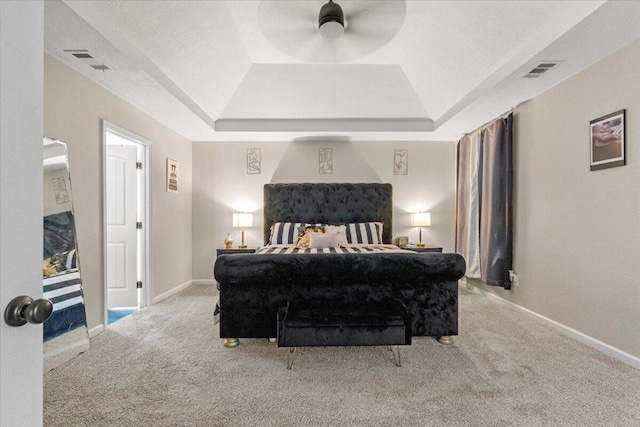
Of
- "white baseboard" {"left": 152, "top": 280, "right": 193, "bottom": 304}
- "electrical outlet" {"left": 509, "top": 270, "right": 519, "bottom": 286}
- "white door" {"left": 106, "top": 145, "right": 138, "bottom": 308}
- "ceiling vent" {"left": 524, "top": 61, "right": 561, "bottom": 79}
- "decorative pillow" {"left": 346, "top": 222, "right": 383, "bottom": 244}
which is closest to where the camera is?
"ceiling vent" {"left": 524, "top": 61, "right": 561, "bottom": 79}

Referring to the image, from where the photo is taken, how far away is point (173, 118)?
4.20 metres

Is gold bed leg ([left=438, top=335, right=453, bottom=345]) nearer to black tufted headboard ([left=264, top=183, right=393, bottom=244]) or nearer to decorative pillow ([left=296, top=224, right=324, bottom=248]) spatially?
decorative pillow ([left=296, top=224, right=324, bottom=248])

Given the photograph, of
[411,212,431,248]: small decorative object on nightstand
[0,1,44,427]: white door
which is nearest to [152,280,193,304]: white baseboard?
[411,212,431,248]: small decorative object on nightstand

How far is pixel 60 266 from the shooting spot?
2635 mm

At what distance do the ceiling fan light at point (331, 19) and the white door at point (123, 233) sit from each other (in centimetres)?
288

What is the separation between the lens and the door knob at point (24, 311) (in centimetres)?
60

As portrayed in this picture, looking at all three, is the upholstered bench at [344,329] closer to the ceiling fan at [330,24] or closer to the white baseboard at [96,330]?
the white baseboard at [96,330]

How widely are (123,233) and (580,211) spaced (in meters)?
4.90

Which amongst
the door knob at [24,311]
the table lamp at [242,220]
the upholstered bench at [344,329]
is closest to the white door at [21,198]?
the door knob at [24,311]

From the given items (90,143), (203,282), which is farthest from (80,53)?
(203,282)

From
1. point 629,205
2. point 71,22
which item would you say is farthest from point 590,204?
point 71,22

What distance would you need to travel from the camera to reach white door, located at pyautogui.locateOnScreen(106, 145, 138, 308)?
4.09 meters

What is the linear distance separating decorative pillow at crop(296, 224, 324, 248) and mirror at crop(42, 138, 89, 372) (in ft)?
8.24

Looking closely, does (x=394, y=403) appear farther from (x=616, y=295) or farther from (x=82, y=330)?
(x=82, y=330)
